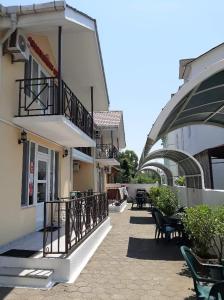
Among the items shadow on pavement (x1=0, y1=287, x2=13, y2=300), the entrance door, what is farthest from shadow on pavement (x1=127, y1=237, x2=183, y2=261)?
shadow on pavement (x1=0, y1=287, x2=13, y2=300)

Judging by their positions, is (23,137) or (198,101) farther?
(198,101)

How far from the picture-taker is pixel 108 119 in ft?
75.3

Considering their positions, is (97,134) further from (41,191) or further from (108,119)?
(41,191)

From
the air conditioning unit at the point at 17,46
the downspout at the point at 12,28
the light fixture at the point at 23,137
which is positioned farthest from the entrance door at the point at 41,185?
the downspout at the point at 12,28

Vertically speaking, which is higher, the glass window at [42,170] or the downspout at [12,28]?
the downspout at [12,28]

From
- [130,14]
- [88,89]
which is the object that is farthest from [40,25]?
[88,89]

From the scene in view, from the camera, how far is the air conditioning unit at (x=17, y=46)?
Result: 709 cm

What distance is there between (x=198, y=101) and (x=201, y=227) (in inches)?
140

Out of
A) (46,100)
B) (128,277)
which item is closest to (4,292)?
(128,277)

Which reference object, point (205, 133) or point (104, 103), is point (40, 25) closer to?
point (104, 103)

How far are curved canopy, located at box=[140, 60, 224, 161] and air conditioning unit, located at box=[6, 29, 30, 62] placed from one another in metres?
3.91

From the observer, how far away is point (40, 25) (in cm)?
741

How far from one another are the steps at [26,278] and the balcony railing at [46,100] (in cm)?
381

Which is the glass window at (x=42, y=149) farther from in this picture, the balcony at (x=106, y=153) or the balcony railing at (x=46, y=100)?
the balcony at (x=106, y=153)
